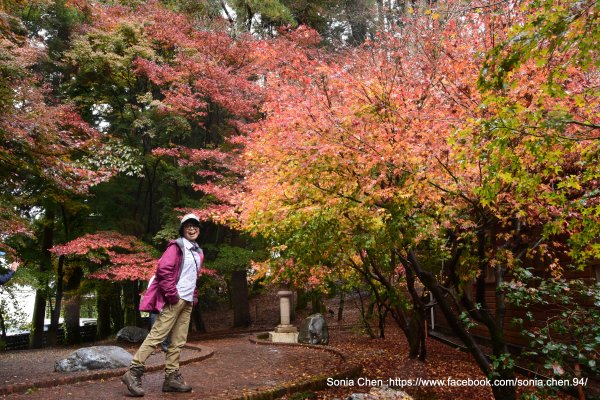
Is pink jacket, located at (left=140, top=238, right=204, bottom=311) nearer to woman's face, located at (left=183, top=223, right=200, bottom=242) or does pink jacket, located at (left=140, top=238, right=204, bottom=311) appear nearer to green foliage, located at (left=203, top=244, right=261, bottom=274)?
woman's face, located at (left=183, top=223, right=200, bottom=242)

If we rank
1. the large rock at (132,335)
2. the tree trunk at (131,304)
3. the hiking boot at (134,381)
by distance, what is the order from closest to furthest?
the hiking boot at (134,381)
the large rock at (132,335)
the tree trunk at (131,304)

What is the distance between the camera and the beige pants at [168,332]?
17.0ft

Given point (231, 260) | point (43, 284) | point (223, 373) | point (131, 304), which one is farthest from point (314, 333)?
point (131, 304)

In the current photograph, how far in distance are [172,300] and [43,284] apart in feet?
40.1

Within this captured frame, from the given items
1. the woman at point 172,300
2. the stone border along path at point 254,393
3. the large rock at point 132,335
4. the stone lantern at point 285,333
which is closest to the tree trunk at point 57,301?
the large rock at point 132,335

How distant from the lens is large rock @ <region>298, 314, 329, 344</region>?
13328 millimetres

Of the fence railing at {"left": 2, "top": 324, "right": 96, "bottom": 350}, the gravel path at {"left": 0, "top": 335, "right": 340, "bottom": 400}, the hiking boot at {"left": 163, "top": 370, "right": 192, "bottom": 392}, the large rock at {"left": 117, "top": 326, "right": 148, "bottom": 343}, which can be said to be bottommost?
the fence railing at {"left": 2, "top": 324, "right": 96, "bottom": 350}

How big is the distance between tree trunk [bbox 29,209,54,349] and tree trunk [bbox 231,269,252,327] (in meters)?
7.31

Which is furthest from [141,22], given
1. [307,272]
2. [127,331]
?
[307,272]

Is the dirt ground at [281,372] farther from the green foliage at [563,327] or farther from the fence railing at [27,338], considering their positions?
the fence railing at [27,338]

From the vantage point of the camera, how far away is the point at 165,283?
5195mm

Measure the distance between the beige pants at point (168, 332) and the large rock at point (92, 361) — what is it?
2.72 meters

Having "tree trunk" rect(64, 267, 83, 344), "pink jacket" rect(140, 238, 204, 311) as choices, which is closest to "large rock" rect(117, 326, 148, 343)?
"tree trunk" rect(64, 267, 83, 344)

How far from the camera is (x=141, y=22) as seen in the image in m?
15.7
